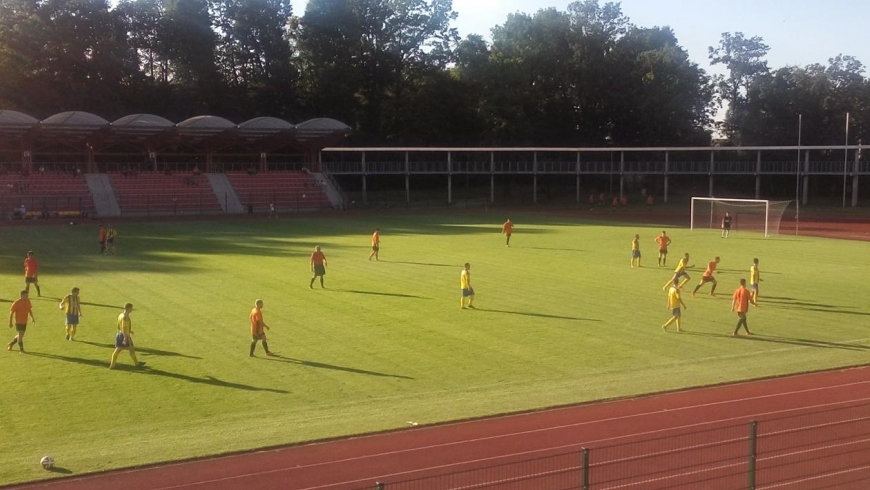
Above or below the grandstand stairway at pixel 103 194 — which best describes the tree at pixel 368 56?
above

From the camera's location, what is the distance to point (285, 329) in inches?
874

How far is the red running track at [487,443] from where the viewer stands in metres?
12.0

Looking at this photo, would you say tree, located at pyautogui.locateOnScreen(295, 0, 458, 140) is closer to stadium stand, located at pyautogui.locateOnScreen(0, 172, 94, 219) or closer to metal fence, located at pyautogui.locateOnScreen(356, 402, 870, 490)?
stadium stand, located at pyautogui.locateOnScreen(0, 172, 94, 219)

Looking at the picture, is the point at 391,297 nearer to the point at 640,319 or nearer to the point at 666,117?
the point at 640,319

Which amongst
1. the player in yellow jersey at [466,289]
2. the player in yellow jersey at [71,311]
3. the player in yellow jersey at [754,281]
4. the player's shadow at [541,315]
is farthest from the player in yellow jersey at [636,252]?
the player in yellow jersey at [71,311]

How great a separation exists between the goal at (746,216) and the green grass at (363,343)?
45.8 ft

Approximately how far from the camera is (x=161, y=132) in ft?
228

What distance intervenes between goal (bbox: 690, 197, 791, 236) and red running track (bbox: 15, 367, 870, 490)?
36.4 m

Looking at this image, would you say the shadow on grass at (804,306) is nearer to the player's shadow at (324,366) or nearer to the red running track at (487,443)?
the red running track at (487,443)

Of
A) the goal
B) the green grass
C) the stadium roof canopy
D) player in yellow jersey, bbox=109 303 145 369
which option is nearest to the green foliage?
the stadium roof canopy

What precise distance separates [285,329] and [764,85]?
77.6 metres

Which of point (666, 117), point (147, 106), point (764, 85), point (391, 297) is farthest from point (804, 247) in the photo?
point (147, 106)

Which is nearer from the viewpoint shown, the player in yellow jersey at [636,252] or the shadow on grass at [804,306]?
the shadow on grass at [804,306]

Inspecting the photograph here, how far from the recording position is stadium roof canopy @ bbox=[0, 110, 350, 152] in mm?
64688
